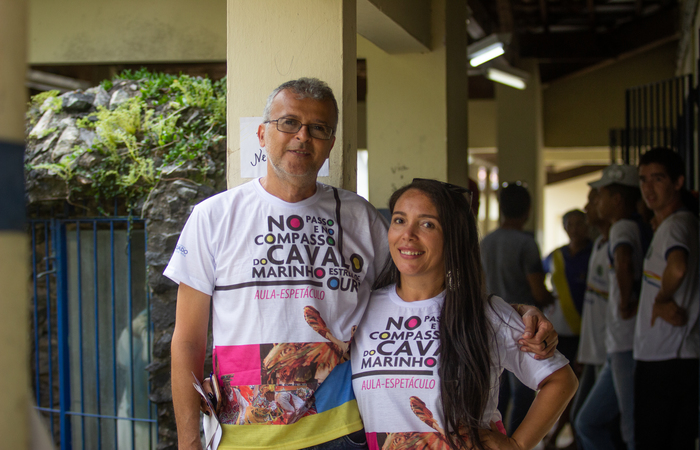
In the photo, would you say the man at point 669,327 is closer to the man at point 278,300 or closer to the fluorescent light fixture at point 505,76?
the man at point 278,300

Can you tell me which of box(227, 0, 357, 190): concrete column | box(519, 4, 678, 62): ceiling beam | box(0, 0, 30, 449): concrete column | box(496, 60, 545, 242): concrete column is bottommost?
box(0, 0, 30, 449): concrete column

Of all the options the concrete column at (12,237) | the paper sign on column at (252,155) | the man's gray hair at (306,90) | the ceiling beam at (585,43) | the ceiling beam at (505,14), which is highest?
the ceiling beam at (585,43)

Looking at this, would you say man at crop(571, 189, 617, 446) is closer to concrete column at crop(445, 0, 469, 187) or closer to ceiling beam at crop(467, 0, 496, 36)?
concrete column at crop(445, 0, 469, 187)

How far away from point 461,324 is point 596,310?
9.04ft

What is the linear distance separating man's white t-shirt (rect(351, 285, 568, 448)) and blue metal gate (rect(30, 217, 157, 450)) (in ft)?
6.95

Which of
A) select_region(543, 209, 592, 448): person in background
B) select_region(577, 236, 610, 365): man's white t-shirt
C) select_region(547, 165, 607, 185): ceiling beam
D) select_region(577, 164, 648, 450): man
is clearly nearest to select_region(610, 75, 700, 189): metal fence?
select_region(577, 164, 648, 450): man

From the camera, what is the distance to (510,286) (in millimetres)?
4289

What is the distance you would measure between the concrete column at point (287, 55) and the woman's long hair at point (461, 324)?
595 mm

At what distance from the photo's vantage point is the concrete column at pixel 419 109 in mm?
3852

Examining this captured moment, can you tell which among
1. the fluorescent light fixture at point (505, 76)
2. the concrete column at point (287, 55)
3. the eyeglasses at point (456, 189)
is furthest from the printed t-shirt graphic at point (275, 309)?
the fluorescent light fixture at point (505, 76)

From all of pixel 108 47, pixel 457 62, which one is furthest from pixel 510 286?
pixel 108 47

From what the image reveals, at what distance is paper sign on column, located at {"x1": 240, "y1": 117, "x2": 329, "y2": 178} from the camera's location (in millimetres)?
2348

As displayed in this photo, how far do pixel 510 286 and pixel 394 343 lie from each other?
8.89 ft

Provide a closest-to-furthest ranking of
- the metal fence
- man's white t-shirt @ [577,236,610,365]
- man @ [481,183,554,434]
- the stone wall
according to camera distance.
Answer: the stone wall
man's white t-shirt @ [577,236,610,365]
man @ [481,183,554,434]
the metal fence
